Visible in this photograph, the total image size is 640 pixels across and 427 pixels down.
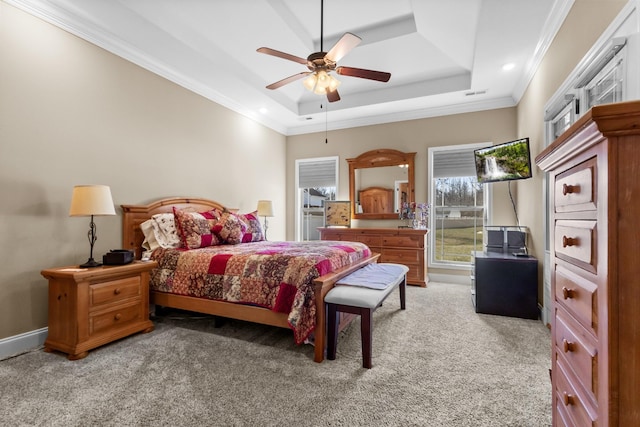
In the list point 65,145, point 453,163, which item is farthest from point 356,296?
point 453,163

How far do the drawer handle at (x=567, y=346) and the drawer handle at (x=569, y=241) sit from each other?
1.01ft

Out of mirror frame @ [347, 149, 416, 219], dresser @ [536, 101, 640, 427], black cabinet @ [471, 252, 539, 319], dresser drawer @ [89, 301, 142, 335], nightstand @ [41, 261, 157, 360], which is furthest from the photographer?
mirror frame @ [347, 149, 416, 219]

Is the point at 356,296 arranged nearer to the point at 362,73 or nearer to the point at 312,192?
the point at 362,73

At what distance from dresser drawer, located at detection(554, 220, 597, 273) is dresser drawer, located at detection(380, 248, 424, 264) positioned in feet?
12.3

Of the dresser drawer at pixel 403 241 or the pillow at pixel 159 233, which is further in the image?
the dresser drawer at pixel 403 241

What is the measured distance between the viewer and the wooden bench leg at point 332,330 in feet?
7.67

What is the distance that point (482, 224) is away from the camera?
497 centimetres

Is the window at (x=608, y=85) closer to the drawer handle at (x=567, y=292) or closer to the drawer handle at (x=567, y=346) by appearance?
the drawer handle at (x=567, y=292)

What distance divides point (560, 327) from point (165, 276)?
124 inches

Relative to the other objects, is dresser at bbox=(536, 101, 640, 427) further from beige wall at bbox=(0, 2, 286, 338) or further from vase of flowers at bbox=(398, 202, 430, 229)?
vase of flowers at bbox=(398, 202, 430, 229)

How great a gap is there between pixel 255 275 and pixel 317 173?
3812 mm

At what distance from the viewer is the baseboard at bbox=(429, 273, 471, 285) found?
4949mm

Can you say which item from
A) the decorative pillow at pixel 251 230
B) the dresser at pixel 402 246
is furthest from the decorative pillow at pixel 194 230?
the dresser at pixel 402 246

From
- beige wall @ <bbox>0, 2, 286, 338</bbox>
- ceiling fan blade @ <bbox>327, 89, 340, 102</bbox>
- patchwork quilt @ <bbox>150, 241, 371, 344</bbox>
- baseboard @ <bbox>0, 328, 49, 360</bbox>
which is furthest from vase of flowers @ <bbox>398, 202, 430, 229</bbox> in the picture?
baseboard @ <bbox>0, 328, 49, 360</bbox>
